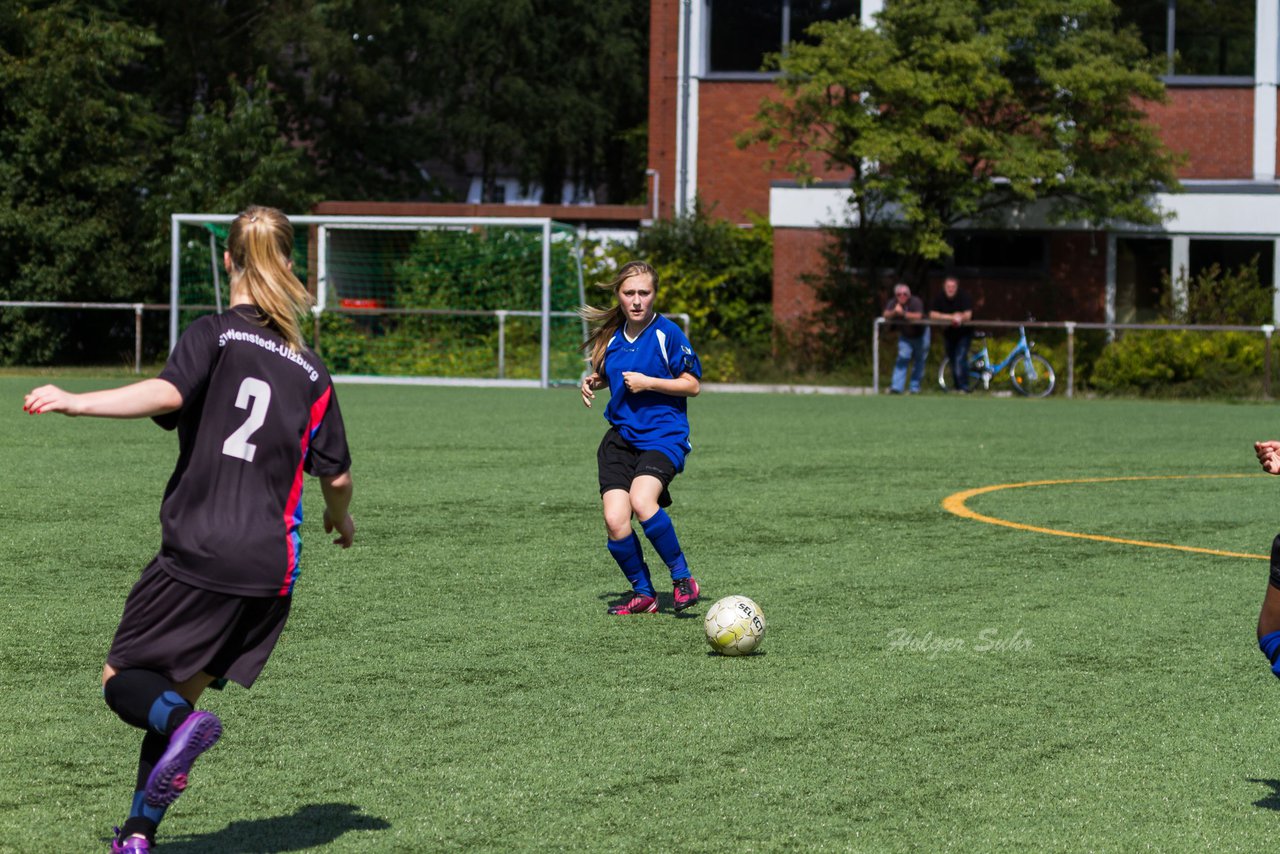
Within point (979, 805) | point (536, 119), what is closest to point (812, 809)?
point (979, 805)

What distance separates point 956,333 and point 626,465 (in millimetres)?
19606

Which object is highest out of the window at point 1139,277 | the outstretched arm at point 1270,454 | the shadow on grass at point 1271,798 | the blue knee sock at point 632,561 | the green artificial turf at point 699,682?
the window at point 1139,277

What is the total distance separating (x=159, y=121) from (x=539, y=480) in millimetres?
25712

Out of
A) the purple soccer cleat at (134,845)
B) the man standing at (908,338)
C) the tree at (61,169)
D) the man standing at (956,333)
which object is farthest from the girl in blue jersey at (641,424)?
the tree at (61,169)

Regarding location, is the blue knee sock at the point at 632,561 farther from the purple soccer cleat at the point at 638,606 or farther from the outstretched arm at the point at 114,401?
the outstretched arm at the point at 114,401

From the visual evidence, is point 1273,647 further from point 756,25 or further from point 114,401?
point 756,25

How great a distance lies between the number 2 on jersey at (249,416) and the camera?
14.7 feet

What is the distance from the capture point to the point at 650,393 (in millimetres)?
8750

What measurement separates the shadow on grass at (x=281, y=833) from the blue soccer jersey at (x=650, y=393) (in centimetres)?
383

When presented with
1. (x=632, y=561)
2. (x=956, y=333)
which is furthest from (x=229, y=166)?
(x=632, y=561)

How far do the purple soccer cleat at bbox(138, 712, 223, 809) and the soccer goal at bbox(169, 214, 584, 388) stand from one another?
2338 centimetres

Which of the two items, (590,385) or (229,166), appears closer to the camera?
(590,385)

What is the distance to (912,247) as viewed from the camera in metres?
30.0

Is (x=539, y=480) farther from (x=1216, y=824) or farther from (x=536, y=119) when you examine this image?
(x=536, y=119)
